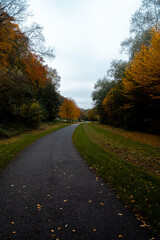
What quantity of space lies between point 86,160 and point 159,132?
12.1 meters

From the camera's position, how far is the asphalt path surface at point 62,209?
229 cm

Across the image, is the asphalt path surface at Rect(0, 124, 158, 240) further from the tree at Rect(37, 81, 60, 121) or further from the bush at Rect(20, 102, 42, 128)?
the tree at Rect(37, 81, 60, 121)

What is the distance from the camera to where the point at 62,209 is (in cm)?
291

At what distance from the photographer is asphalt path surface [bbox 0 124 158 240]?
229 cm

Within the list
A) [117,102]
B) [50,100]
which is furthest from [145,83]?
[50,100]

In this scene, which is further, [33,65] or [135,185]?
[33,65]

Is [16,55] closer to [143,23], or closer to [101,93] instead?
[143,23]

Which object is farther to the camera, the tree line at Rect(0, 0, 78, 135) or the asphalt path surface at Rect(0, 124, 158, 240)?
the tree line at Rect(0, 0, 78, 135)

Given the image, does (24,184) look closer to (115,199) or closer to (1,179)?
(1,179)

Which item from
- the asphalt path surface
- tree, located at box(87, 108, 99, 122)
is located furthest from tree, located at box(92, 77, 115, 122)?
the asphalt path surface

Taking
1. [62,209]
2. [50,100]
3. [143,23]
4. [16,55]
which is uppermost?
[143,23]

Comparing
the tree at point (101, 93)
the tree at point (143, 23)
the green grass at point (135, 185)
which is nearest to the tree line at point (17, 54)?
the green grass at point (135, 185)

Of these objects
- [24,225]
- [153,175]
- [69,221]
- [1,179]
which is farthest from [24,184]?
[153,175]

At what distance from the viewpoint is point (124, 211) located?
2836mm
